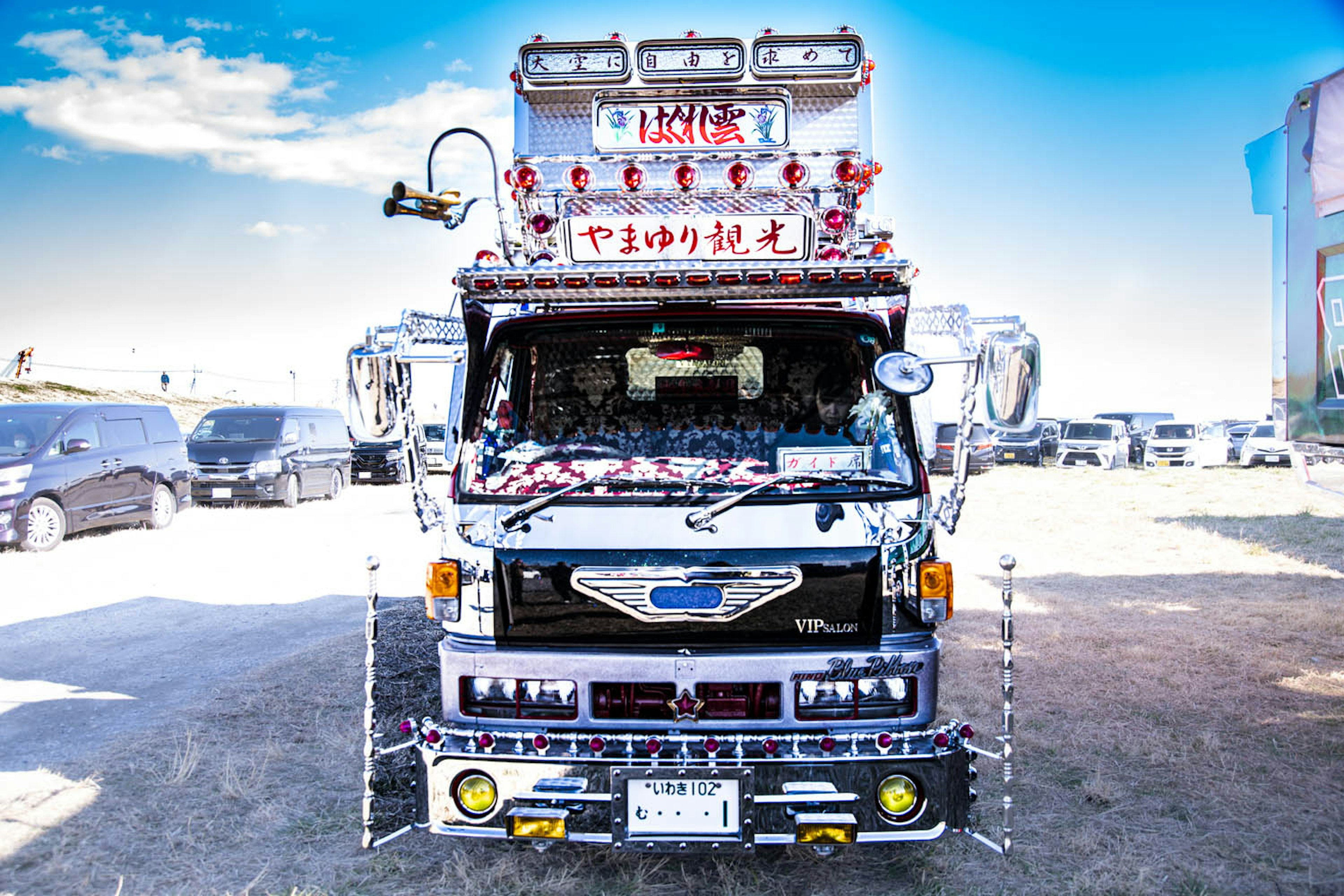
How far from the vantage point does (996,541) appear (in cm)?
1447

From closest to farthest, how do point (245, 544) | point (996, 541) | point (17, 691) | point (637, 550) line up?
point (637, 550) < point (17, 691) < point (245, 544) < point (996, 541)

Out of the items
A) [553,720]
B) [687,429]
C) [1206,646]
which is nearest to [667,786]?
[553,720]

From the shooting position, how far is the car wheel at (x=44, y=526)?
38.8 feet

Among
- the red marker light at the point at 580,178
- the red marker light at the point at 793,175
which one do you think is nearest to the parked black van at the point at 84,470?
the red marker light at the point at 580,178

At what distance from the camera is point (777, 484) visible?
359cm

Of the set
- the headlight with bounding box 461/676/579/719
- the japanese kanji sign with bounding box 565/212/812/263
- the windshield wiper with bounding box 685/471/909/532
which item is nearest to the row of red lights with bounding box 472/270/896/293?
the japanese kanji sign with bounding box 565/212/812/263

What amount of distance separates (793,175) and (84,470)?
11.9 metres

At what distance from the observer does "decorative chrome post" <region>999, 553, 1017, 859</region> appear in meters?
3.61

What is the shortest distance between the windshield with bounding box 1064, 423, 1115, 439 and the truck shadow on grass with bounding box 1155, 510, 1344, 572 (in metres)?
13.4

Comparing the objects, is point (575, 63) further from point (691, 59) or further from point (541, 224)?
point (541, 224)

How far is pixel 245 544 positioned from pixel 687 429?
11.3 meters

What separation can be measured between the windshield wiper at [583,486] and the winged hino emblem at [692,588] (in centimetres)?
31

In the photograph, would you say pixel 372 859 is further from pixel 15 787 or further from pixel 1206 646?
pixel 1206 646

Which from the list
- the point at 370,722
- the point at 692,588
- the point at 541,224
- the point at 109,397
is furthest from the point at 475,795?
the point at 109,397
